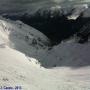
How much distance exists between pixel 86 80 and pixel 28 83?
4.46m

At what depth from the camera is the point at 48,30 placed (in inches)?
2648

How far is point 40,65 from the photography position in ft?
94.9

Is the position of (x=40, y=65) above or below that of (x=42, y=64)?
above

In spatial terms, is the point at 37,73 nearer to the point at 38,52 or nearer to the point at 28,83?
the point at 28,83

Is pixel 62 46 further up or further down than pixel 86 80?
further down

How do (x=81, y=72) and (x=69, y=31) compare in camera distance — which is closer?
(x=81, y=72)

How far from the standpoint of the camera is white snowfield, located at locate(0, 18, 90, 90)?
19.5 metres

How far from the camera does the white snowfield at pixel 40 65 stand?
63.8 ft

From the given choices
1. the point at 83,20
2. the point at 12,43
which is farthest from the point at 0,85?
the point at 83,20

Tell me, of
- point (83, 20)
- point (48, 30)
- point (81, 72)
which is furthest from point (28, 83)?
point (48, 30)

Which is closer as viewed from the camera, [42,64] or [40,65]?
[40,65]

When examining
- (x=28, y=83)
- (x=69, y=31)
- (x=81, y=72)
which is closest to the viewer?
(x=28, y=83)

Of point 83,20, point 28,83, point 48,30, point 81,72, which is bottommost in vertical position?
point 48,30

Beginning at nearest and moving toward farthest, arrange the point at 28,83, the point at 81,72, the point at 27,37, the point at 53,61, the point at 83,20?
1. the point at 28,83
2. the point at 81,72
3. the point at 53,61
4. the point at 27,37
5. the point at 83,20
